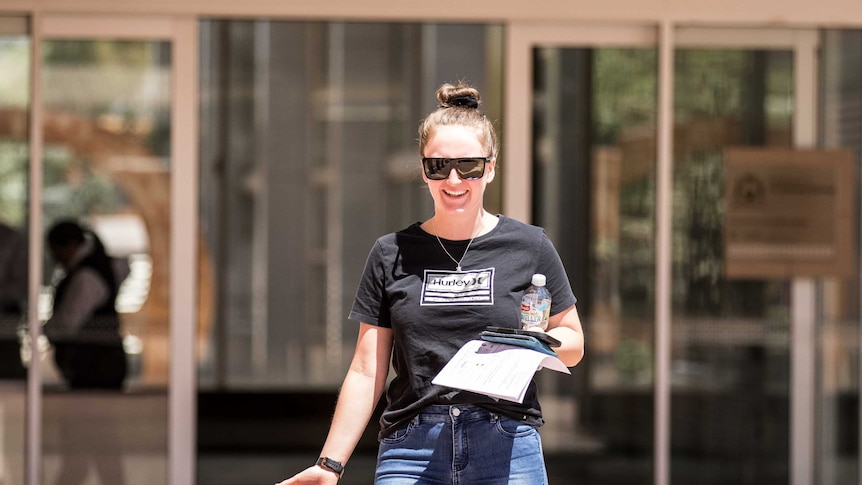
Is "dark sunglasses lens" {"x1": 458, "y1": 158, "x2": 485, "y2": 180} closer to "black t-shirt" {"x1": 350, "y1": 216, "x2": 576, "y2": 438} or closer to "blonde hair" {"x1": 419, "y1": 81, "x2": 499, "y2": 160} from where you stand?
"blonde hair" {"x1": 419, "y1": 81, "x2": 499, "y2": 160}

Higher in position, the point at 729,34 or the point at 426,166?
the point at 729,34

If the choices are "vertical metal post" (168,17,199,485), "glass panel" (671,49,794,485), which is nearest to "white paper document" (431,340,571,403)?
"vertical metal post" (168,17,199,485)

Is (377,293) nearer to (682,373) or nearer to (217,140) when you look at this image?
(682,373)

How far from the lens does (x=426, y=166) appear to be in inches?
112

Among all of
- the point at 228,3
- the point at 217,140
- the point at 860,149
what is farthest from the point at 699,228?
the point at 217,140

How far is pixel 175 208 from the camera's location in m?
6.09

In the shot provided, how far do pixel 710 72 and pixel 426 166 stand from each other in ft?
12.5

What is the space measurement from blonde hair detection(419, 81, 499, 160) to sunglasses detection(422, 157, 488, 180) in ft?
0.13

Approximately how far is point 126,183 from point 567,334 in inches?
150

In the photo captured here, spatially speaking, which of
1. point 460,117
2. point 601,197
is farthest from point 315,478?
point 601,197

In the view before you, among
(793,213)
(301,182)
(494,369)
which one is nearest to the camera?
(494,369)

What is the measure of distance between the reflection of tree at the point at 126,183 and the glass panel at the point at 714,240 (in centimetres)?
271

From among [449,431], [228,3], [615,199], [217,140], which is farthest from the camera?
[217,140]

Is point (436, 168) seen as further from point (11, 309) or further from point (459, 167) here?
point (11, 309)
